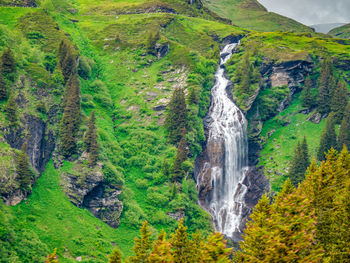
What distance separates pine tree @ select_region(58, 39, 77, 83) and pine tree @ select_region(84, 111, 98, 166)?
1793cm

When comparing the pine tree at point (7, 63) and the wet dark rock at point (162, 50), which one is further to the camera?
the wet dark rock at point (162, 50)

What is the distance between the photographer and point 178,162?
241 feet

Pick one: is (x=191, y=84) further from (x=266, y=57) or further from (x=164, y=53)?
(x=266, y=57)

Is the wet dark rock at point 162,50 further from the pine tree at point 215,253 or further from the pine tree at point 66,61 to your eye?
the pine tree at point 215,253

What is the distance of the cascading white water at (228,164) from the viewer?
251 feet

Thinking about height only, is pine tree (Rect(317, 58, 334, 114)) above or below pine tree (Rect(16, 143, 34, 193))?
above

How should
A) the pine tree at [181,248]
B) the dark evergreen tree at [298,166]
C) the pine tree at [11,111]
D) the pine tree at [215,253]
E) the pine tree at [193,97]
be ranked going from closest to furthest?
the pine tree at [215,253] < the pine tree at [181,248] < the pine tree at [11,111] < the dark evergreen tree at [298,166] < the pine tree at [193,97]

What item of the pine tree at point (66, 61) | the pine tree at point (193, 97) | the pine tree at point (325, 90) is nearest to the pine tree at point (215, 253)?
the pine tree at point (66, 61)

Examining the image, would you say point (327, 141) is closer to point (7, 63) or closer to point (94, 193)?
point (94, 193)

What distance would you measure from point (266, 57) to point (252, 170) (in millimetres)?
48963

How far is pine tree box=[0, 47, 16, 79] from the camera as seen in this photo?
63656 mm

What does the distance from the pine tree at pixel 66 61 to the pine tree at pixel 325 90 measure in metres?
77.1

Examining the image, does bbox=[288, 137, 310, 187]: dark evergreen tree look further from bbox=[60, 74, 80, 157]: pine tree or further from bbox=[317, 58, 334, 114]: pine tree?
bbox=[60, 74, 80, 157]: pine tree

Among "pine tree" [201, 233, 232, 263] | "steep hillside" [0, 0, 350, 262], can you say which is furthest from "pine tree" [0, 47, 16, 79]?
"pine tree" [201, 233, 232, 263]
